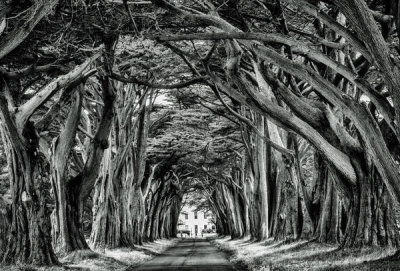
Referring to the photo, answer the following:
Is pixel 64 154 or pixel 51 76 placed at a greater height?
pixel 51 76

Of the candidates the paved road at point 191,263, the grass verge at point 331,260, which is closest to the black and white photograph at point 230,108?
the grass verge at point 331,260

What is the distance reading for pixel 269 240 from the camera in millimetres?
22469

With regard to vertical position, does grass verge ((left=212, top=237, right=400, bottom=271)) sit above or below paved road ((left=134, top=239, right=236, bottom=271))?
above

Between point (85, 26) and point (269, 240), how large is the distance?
13.6 meters

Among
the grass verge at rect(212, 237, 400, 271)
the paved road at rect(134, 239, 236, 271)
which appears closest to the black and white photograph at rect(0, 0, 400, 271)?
the grass verge at rect(212, 237, 400, 271)

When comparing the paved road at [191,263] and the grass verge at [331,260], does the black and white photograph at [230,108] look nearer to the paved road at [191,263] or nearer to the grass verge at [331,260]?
the grass verge at [331,260]

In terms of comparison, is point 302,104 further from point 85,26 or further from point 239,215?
point 239,215

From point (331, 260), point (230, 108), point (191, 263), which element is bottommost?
point (191, 263)

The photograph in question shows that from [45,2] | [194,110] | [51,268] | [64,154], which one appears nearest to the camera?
[45,2]

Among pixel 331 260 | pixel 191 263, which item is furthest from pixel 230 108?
pixel 331 260

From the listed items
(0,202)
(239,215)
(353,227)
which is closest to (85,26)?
(353,227)

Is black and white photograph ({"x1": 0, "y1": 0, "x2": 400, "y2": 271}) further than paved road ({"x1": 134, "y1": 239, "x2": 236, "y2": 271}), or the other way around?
paved road ({"x1": 134, "y1": 239, "x2": 236, "y2": 271})

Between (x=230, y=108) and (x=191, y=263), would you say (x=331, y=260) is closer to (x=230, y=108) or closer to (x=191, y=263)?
(x=230, y=108)

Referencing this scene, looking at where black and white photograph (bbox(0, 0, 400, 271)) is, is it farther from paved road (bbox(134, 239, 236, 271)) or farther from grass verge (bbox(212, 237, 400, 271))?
paved road (bbox(134, 239, 236, 271))
